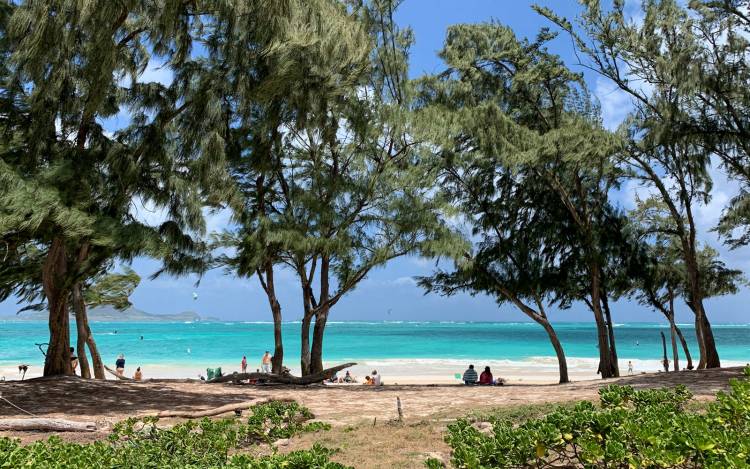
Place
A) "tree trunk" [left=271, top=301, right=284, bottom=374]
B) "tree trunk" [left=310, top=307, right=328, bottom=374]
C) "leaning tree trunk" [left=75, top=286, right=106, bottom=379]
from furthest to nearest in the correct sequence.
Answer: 1. "tree trunk" [left=271, top=301, right=284, bottom=374]
2. "tree trunk" [left=310, top=307, right=328, bottom=374]
3. "leaning tree trunk" [left=75, top=286, right=106, bottom=379]

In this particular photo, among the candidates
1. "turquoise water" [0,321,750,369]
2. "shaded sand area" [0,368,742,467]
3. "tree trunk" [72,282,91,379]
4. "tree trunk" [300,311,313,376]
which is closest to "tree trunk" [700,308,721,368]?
"shaded sand area" [0,368,742,467]

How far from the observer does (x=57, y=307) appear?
10.4 metres

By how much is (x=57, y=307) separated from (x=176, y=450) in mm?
6761

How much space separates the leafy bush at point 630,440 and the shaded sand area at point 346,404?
112 centimetres

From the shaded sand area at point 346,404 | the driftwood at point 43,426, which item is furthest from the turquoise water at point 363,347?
the driftwood at point 43,426

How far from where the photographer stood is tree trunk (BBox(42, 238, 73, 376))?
1014cm

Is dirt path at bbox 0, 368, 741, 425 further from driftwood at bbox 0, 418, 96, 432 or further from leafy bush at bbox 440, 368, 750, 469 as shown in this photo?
leafy bush at bbox 440, 368, 750, 469

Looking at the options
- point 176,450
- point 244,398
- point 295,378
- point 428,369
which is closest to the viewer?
point 176,450

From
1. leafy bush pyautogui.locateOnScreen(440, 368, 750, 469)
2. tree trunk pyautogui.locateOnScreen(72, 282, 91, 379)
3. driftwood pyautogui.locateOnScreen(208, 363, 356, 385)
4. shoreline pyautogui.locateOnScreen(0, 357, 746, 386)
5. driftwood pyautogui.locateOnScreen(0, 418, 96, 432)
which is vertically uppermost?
tree trunk pyautogui.locateOnScreen(72, 282, 91, 379)

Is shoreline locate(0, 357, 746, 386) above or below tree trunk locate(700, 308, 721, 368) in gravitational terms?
below

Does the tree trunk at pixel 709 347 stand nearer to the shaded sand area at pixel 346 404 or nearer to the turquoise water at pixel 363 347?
the shaded sand area at pixel 346 404

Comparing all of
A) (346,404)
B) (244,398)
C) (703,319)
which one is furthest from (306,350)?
(703,319)

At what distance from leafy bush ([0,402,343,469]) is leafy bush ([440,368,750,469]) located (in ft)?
3.61

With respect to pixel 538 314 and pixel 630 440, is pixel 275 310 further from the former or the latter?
pixel 630 440
